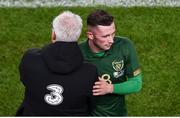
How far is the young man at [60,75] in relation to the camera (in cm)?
441

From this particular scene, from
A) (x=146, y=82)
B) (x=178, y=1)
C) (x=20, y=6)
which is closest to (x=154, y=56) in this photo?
(x=146, y=82)

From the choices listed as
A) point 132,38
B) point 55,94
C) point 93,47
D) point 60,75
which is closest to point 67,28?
point 60,75

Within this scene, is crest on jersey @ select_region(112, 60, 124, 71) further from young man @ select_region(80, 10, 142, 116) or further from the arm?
the arm

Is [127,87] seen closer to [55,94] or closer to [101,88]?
[101,88]

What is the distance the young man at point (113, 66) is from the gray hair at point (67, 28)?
22.9 inches

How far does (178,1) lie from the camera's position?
11.3 metres

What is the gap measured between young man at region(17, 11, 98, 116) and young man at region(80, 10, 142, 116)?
1.81 feet

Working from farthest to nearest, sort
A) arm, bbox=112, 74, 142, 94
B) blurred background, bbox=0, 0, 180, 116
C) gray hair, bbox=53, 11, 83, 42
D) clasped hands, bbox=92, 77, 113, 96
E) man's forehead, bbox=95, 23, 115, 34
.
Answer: blurred background, bbox=0, 0, 180, 116 → arm, bbox=112, 74, 142, 94 → man's forehead, bbox=95, 23, 115, 34 → clasped hands, bbox=92, 77, 113, 96 → gray hair, bbox=53, 11, 83, 42

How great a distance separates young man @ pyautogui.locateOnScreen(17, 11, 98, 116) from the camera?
14.5 feet

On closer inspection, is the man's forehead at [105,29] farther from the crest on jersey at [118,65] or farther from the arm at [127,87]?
the arm at [127,87]

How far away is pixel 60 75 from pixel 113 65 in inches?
32.8

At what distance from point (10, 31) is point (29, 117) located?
6.19 m

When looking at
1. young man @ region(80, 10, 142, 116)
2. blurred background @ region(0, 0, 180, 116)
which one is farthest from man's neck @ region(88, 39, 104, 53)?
blurred background @ region(0, 0, 180, 116)

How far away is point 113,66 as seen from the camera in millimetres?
5188
